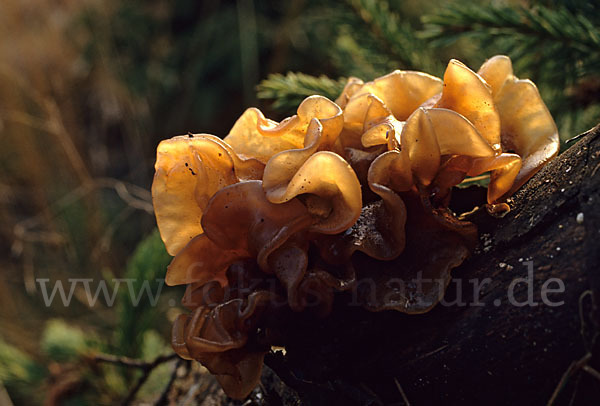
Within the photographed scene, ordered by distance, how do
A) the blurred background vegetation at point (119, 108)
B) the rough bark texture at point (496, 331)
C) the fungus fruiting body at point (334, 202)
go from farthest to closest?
1. the blurred background vegetation at point (119, 108)
2. the fungus fruiting body at point (334, 202)
3. the rough bark texture at point (496, 331)

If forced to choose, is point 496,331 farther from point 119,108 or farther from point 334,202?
point 119,108

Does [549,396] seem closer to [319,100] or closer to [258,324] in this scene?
[258,324]

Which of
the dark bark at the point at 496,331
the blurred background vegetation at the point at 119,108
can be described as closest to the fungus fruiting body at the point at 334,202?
the dark bark at the point at 496,331

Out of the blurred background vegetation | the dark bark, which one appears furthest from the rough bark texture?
the blurred background vegetation

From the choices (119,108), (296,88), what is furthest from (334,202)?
(119,108)

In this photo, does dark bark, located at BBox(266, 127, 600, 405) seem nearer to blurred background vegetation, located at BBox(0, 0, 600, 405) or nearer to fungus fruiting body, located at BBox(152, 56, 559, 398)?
fungus fruiting body, located at BBox(152, 56, 559, 398)

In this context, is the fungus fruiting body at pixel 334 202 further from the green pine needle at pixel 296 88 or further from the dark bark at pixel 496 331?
the green pine needle at pixel 296 88
